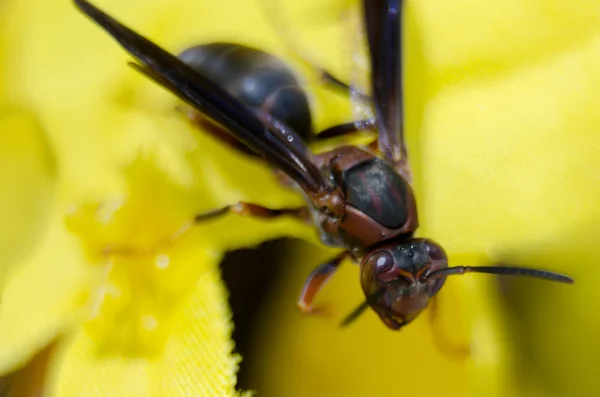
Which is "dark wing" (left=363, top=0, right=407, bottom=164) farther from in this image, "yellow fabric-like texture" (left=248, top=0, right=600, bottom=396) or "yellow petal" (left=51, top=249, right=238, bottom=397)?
"yellow petal" (left=51, top=249, right=238, bottom=397)

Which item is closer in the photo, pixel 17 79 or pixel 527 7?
pixel 527 7

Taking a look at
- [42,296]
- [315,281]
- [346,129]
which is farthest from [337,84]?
[42,296]

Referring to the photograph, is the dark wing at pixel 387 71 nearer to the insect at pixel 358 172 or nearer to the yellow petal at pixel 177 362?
the insect at pixel 358 172

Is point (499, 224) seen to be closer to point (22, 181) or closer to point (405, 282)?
point (405, 282)

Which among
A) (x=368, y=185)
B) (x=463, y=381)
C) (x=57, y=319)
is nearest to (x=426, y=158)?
(x=368, y=185)

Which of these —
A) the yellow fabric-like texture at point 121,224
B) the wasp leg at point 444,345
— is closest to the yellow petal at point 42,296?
the yellow fabric-like texture at point 121,224

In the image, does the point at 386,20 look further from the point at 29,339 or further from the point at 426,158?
the point at 29,339
